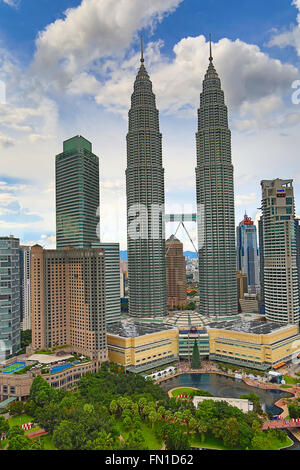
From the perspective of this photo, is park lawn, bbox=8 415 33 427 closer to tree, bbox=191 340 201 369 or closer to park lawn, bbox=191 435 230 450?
park lawn, bbox=191 435 230 450

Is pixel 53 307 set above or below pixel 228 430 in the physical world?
above

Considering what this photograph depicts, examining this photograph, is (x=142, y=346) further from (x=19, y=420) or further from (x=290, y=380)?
(x=19, y=420)

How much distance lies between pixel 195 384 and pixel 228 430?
52.5ft

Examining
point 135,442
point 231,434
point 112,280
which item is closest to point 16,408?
point 135,442

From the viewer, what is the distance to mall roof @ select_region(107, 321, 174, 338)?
169 feet

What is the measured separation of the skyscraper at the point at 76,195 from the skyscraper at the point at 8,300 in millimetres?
18032

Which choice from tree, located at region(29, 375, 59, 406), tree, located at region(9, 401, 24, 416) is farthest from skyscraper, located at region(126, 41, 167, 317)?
tree, located at region(9, 401, 24, 416)

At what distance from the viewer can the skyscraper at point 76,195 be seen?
6725 centimetres

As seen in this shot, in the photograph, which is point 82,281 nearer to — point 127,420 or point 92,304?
point 92,304

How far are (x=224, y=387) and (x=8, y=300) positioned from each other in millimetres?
31121

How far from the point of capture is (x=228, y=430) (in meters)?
27.6

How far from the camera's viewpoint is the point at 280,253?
206 ft

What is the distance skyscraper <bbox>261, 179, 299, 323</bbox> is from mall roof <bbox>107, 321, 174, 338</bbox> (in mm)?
21025

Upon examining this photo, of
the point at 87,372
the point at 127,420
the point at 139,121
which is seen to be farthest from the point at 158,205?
the point at 127,420
